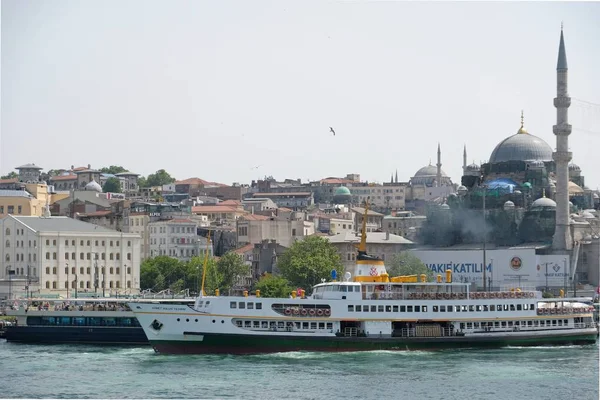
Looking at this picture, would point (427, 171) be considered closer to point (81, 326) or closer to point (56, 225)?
point (56, 225)

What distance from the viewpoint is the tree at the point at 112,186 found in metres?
139

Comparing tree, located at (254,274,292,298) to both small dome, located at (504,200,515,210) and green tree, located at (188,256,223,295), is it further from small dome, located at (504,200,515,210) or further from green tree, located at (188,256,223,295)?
small dome, located at (504,200,515,210)

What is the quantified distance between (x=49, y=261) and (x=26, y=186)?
31.1 metres

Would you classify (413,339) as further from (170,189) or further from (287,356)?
(170,189)

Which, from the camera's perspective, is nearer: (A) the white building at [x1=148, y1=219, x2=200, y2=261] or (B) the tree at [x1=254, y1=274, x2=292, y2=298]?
(B) the tree at [x1=254, y1=274, x2=292, y2=298]

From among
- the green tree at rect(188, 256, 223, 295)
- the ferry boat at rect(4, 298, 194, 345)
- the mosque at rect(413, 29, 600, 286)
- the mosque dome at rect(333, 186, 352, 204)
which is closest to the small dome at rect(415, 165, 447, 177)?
the mosque dome at rect(333, 186, 352, 204)

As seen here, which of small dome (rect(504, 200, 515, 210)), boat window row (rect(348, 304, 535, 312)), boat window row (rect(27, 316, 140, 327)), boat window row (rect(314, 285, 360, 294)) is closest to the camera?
boat window row (rect(348, 304, 535, 312))

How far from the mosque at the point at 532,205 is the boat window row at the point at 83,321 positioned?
106ft

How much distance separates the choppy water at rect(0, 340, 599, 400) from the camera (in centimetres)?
4328

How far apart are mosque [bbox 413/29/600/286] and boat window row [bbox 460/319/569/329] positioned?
26.4 meters

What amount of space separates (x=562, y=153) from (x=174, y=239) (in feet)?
95.2

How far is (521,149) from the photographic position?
98438mm

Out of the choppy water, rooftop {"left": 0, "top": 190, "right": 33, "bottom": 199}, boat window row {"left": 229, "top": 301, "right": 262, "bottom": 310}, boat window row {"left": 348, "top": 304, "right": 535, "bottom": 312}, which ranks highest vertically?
rooftop {"left": 0, "top": 190, "right": 33, "bottom": 199}

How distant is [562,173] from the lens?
8506 cm
